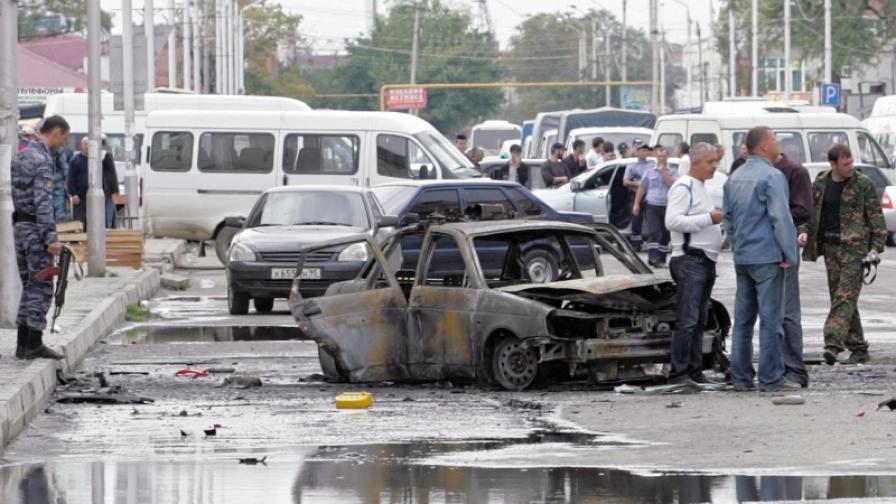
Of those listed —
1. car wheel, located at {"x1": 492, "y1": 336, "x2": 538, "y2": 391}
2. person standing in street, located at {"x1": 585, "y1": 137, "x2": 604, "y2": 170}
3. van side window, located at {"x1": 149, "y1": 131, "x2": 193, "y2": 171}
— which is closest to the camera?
car wheel, located at {"x1": 492, "y1": 336, "x2": 538, "y2": 391}

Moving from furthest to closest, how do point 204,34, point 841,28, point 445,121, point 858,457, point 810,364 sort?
point 445,121 < point 841,28 < point 204,34 < point 810,364 < point 858,457

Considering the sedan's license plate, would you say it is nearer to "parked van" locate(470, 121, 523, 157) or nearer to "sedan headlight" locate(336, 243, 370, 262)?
"sedan headlight" locate(336, 243, 370, 262)

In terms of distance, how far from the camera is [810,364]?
49.4 ft

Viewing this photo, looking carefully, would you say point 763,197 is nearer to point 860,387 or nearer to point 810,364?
point 860,387

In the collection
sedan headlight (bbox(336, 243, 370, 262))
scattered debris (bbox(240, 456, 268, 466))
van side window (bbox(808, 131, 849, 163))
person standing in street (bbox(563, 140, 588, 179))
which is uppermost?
van side window (bbox(808, 131, 849, 163))

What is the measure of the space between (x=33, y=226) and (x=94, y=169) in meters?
10.4

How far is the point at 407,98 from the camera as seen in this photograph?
346ft

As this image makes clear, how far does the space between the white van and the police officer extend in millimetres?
22382

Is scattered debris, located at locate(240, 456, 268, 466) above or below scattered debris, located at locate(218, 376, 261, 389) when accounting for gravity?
above

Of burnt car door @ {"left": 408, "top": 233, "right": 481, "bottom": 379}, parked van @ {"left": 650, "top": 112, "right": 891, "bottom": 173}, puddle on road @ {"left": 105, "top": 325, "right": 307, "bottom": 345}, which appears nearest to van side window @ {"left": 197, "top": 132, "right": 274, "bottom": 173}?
parked van @ {"left": 650, "top": 112, "right": 891, "bottom": 173}

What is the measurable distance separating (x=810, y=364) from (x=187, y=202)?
18.2 m

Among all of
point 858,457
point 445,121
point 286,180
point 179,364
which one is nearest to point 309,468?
point 858,457

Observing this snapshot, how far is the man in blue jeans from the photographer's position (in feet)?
41.8

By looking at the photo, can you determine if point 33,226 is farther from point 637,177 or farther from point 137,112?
point 137,112
